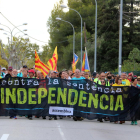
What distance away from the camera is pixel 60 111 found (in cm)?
1163

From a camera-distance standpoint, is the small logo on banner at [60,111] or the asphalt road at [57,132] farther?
the small logo on banner at [60,111]

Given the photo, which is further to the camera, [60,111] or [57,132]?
[60,111]

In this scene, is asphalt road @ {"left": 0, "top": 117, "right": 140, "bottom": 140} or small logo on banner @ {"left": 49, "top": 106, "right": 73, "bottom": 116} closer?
asphalt road @ {"left": 0, "top": 117, "right": 140, "bottom": 140}

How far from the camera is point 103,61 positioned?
161 feet

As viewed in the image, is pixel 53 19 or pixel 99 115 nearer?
pixel 99 115

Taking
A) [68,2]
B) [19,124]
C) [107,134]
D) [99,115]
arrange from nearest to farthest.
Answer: [107,134] < [19,124] < [99,115] < [68,2]

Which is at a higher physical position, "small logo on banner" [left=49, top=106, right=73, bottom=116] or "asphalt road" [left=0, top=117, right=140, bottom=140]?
"small logo on banner" [left=49, top=106, right=73, bottom=116]

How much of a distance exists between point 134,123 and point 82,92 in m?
2.20

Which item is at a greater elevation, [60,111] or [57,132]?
[60,111]

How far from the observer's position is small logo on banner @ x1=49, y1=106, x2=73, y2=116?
1159cm

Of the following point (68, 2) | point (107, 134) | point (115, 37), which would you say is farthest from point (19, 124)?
point (68, 2)

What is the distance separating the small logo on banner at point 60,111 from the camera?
11.6 m

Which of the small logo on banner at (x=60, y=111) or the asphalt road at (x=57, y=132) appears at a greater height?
the small logo on banner at (x=60, y=111)

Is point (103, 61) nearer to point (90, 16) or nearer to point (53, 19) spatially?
point (90, 16)
